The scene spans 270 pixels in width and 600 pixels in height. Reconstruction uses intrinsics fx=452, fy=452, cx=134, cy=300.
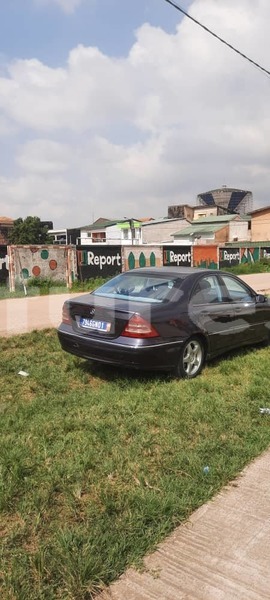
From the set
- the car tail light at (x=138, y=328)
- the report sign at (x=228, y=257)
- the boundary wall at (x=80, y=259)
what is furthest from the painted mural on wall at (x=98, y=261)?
the car tail light at (x=138, y=328)

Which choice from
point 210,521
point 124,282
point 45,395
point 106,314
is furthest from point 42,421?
point 124,282

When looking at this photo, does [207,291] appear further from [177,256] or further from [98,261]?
[177,256]

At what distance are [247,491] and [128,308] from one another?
2.45m

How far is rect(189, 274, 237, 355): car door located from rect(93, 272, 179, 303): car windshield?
33cm

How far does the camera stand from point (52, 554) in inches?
88.4

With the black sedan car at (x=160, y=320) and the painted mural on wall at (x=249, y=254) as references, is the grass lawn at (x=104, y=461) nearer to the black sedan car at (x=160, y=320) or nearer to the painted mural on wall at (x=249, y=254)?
the black sedan car at (x=160, y=320)

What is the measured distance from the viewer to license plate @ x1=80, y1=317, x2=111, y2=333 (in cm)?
494

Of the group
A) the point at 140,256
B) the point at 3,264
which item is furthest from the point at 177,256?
the point at 3,264

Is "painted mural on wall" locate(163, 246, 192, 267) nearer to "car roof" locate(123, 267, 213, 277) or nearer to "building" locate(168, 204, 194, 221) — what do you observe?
"car roof" locate(123, 267, 213, 277)

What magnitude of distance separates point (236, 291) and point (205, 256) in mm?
17010

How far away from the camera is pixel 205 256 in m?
23.2

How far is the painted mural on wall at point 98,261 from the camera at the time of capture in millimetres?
16844

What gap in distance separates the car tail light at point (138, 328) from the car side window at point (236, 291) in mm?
1845

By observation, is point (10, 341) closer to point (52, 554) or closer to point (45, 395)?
point (45, 395)
